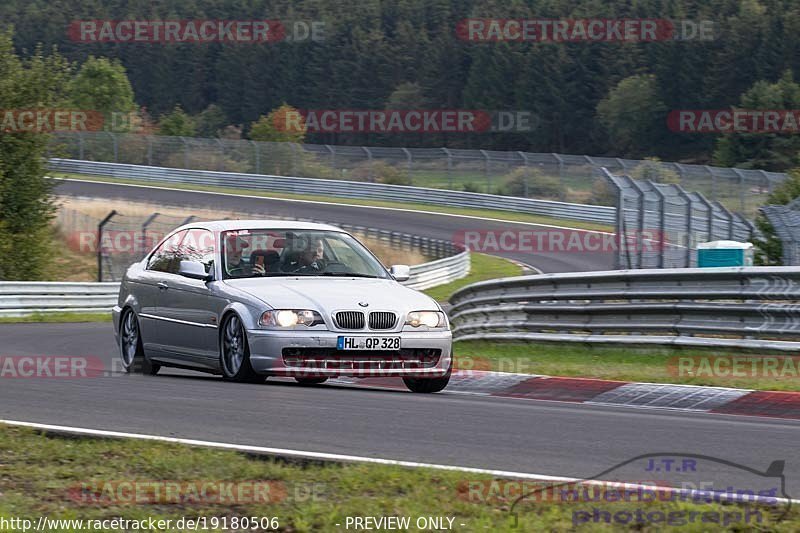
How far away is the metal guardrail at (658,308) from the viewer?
1152 centimetres

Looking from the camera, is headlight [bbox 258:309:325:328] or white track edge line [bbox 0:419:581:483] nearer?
white track edge line [bbox 0:419:581:483]

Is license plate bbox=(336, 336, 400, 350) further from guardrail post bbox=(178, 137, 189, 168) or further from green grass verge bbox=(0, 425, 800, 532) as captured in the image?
guardrail post bbox=(178, 137, 189, 168)

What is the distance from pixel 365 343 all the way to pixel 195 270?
186cm

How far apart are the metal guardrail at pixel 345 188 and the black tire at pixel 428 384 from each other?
34857 mm

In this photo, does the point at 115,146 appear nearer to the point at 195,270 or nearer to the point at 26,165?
the point at 26,165

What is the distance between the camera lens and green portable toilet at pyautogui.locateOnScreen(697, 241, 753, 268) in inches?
585

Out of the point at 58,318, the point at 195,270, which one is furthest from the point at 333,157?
the point at 195,270

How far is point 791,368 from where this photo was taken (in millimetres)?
11008

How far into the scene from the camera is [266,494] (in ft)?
18.1

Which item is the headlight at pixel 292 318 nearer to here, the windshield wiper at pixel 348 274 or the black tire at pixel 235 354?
the black tire at pixel 235 354

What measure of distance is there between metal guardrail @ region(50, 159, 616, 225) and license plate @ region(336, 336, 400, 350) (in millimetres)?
35590

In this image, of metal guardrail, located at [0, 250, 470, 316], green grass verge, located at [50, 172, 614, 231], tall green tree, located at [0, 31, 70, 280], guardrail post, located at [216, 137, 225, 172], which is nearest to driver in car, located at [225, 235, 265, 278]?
metal guardrail, located at [0, 250, 470, 316]

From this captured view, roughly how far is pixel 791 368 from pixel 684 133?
259 feet

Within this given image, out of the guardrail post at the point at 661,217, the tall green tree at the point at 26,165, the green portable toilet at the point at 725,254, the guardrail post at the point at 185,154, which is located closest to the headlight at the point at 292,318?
the guardrail post at the point at 661,217
